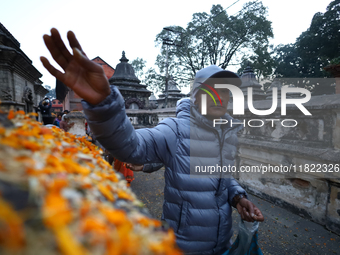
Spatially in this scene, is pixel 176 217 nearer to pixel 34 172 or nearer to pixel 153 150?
pixel 153 150

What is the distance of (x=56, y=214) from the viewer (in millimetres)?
352

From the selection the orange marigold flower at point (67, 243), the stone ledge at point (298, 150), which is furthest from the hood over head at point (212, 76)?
the stone ledge at point (298, 150)

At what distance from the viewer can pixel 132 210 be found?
0.56m

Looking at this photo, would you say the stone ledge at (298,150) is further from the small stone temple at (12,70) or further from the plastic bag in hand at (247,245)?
the small stone temple at (12,70)

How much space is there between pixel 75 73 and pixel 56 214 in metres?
0.83

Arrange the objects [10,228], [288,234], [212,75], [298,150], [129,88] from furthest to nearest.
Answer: [129,88]
[298,150]
[288,234]
[212,75]
[10,228]

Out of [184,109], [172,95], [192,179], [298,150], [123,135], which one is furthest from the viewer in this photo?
[172,95]

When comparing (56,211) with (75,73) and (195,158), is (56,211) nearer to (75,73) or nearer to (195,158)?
(75,73)

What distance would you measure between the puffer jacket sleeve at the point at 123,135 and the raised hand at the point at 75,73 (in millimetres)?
51

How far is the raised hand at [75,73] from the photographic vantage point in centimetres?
96

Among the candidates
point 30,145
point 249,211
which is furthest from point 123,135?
point 249,211

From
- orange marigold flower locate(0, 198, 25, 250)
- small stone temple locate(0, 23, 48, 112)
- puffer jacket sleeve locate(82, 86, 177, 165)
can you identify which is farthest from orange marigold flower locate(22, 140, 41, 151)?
small stone temple locate(0, 23, 48, 112)

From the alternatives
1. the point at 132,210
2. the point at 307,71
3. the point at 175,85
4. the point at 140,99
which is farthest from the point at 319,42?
the point at 132,210

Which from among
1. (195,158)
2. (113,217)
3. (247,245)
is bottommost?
(247,245)
